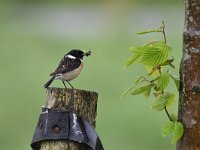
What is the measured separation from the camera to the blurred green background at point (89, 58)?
11195 mm

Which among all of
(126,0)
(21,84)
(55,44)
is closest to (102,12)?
(126,0)

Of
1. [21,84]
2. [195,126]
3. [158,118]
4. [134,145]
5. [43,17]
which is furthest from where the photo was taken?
[43,17]

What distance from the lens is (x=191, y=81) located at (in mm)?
3309

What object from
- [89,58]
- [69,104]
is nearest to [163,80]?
[69,104]

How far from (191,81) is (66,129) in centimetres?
59

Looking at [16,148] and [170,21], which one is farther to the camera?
[170,21]

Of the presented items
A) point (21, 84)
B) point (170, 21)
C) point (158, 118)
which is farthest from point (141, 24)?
point (158, 118)

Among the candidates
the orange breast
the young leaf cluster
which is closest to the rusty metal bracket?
the young leaf cluster

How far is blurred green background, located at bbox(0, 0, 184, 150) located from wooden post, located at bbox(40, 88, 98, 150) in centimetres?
627

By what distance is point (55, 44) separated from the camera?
1731 cm

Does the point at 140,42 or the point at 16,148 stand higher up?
the point at 140,42

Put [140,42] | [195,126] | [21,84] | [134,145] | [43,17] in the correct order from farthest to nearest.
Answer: [43,17], [140,42], [21,84], [134,145], [195,126]

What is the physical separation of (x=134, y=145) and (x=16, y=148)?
155 cm

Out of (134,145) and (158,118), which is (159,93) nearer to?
(134,145)
